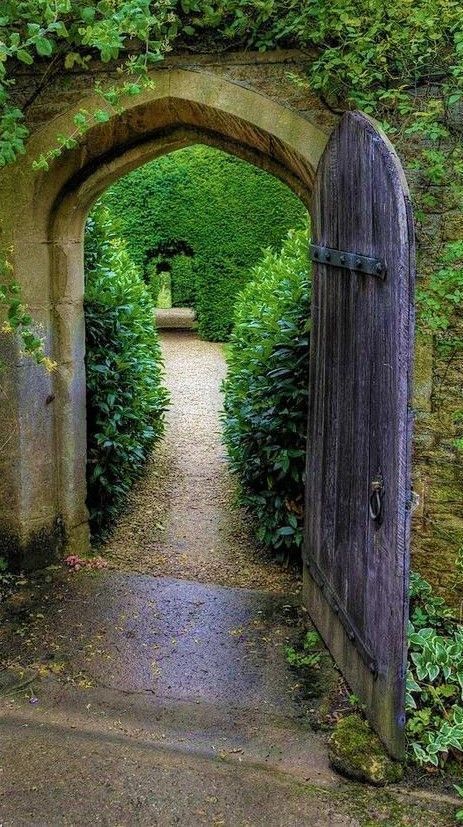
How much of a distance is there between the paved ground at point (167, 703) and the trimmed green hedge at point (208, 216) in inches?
450

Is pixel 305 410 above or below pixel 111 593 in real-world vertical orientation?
above

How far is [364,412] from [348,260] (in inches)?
27.7

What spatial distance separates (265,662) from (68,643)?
106 cm

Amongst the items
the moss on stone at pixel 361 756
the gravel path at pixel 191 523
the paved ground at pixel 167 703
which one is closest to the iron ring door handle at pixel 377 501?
the moss on stone at pixel 361 756

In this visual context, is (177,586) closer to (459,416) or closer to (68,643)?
(68,643)

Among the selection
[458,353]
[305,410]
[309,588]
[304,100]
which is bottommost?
[309,588]

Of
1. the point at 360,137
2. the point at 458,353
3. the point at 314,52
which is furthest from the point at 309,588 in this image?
the point at 314,52

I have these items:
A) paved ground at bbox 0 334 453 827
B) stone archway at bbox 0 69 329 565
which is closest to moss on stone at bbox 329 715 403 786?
paved ground at bbox 0 334 453 827

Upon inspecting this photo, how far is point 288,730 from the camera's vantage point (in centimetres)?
328

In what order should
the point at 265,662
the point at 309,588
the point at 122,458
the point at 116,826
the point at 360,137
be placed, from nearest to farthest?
the point at 116,826, the point at 360,137, the point at 265,662, the point at 309,588, the point at 122,458

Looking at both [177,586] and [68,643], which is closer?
[68,643]

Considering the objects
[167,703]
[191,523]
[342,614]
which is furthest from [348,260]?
[191,523]

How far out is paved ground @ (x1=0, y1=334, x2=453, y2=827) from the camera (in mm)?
2814

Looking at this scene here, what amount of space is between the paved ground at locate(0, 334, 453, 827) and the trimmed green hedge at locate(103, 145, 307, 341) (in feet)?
37.5
